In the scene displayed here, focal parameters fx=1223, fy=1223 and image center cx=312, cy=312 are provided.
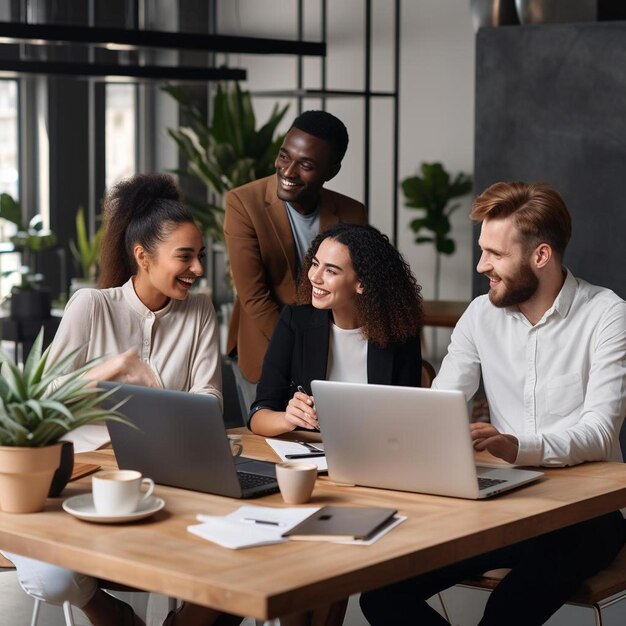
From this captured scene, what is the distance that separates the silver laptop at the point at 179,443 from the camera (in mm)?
2305

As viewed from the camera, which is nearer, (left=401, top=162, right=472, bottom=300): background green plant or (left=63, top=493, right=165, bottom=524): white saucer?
(left=63, top=493, right=165, bottom=524): white saucer

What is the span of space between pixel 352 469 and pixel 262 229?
66.8 inches

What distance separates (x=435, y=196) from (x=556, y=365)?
610 centimetres

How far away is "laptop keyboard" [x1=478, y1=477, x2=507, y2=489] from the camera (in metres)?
2.41

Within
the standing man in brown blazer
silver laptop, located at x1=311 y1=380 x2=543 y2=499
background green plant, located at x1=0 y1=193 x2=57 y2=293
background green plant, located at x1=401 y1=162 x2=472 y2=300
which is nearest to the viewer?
silver laptop, located at x1=311 y1=380 x2=543 y2=499

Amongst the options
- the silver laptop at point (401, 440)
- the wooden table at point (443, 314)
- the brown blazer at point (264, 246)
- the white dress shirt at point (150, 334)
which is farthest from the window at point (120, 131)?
the silver laptop at point (401, 440)

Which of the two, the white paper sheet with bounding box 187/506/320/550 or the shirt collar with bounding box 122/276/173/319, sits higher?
the shirt collar with bounding box 122/276/173/319

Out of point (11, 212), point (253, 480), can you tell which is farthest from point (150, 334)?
point (11, 212)

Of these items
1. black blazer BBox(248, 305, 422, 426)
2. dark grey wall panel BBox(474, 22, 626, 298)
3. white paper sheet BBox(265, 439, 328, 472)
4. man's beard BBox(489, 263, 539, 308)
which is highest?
dark grey wall panel BBox(474, 22, 626, 298)

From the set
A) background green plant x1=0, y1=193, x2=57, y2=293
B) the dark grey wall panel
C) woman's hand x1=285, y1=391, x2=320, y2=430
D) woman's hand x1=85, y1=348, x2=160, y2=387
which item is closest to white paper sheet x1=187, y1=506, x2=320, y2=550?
woman's hand x1=285, y1=391, x2=320, y2=430

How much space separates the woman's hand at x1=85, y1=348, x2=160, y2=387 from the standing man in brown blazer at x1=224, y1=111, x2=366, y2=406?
4.02ft

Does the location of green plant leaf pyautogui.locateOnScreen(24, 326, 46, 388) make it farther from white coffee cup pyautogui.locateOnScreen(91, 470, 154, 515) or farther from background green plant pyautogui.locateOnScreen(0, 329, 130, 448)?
white coffee cup pyautogui.locateOnScreen(91, 470, 154, 515)

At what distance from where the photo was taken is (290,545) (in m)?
2.01

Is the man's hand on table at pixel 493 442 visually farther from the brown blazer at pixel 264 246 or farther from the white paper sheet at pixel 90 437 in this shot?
the brown blazer at pixel 264 246
